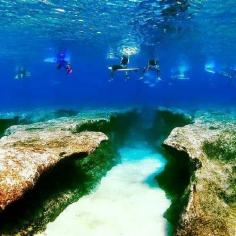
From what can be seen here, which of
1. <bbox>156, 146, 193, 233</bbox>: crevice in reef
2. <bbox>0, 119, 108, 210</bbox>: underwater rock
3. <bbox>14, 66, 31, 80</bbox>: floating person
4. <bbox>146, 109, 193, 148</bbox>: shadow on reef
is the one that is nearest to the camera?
<bbox>0, 119, 108, 210</bbox>: underwater rock

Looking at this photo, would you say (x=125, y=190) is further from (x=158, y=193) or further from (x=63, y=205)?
(x=63, y=205)

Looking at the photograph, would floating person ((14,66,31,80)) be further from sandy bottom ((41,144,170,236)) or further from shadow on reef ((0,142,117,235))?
sandy bottom ((41,144,170,236))

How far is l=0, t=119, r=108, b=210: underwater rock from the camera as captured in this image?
6.82 meters

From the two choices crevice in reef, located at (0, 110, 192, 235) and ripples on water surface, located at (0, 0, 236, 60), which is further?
ripples on water surface, located at (0, 0, 236, 60)

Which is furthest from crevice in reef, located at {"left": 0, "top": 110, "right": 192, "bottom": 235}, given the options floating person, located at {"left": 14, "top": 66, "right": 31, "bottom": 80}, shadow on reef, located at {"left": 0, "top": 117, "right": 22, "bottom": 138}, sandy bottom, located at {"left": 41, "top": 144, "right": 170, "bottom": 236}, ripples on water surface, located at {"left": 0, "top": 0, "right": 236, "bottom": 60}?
ripples on water surface, located at {"left": 0, "top": 0, "right": 236, "bottom": 60}

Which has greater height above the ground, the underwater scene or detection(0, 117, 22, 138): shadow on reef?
the underwater scene

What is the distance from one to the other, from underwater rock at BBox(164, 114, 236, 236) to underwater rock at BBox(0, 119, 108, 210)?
3.10 m

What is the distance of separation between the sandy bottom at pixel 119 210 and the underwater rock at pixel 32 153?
183 cm

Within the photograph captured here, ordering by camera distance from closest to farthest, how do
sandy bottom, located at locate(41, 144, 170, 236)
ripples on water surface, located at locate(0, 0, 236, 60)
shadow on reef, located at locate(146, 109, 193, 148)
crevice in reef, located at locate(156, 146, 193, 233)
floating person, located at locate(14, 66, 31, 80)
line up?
1. sandy bottom, located at locate(41, 144, 170, 236)
2. crevice in reef, located at locate(156, 146, 193, 233)
3. floating person, located at locate(14, 66, 31, 80)
4. shadow on reef, located at locate(146, 109, 193, 148)
5. ripples on water surface, located at locate(0, 0, 236, 60)

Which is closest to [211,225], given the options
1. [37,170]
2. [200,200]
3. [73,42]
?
[200,200]

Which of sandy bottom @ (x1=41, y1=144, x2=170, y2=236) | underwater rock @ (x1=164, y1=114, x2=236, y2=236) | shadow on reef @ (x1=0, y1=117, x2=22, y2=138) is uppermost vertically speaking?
underwater rock @ (x1=164, y1=114, x2=236, y2=236)

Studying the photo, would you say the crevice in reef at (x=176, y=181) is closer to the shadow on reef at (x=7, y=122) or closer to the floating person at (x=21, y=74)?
the floating person at (x=21, y=74)

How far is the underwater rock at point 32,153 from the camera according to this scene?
22.4 ft

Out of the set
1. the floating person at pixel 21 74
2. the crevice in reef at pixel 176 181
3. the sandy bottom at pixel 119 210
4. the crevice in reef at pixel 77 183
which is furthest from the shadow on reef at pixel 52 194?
the floating person at pixel 21 74
